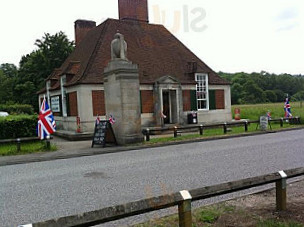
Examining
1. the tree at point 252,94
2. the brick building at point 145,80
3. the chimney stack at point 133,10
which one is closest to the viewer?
the brick building at point 145,80

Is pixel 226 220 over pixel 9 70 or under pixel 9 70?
under

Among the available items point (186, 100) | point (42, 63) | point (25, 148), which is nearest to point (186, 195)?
point (25, 148)

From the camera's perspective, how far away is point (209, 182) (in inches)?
268

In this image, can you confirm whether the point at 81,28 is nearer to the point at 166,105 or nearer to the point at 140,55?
the point at 140,55

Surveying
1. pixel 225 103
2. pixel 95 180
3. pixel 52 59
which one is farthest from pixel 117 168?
pixel 52 59

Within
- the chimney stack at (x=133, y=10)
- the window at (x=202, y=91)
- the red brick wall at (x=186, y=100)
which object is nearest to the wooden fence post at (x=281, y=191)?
the red brick wall at (x=186, y=100)

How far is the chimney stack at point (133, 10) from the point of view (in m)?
24.7

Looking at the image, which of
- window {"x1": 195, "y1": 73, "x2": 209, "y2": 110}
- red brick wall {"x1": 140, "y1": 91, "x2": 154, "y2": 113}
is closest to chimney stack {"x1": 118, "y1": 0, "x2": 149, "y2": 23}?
window {"x1": 195, "y1": 73, "x2": 209, "y2": 110}

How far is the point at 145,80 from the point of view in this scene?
2092 centimetres

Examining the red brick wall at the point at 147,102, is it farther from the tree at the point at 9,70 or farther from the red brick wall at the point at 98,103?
the tree at the point at 9,70

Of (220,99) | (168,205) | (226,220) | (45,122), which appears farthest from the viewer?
(220,99)

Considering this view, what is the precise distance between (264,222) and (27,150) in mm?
11094

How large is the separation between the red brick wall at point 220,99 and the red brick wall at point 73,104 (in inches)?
450

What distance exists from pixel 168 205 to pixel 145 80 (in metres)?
17.8
